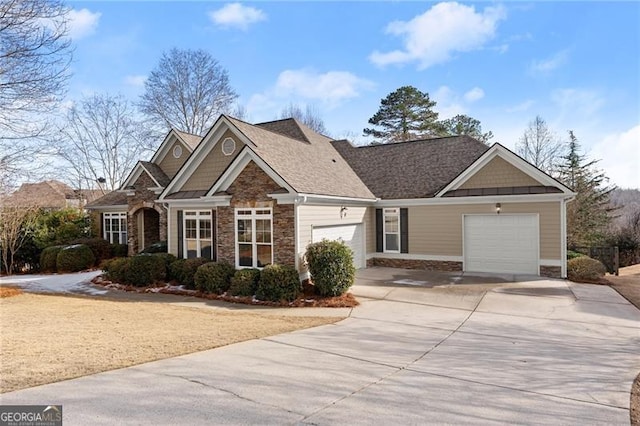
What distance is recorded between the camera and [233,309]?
1088 cm

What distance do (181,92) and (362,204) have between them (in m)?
24.7

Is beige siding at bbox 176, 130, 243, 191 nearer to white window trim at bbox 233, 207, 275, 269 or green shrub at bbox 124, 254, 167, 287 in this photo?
white window trim at bbox 233, 207, 275, 269

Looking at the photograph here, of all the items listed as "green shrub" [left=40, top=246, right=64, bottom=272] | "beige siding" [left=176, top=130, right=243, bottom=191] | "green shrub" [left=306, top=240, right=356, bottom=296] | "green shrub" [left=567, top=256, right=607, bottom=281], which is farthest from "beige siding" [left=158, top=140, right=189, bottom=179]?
"green shrub" [left=567, top=256, right=607, bottom=281]

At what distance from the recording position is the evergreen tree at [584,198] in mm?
24531

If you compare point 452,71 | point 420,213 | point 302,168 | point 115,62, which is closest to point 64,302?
point 302,168

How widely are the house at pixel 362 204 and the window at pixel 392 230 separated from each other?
0.05 metres

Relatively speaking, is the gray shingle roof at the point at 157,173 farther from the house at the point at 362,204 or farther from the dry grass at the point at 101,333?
the dry grass at the point at 101,333

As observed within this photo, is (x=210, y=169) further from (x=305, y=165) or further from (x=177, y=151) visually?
(x=177, y=151)

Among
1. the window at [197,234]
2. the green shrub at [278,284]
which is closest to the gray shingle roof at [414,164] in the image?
the green shrub at [278,284]

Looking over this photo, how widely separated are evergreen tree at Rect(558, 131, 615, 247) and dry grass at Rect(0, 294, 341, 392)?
858 inches

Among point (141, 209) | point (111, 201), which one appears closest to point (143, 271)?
point (141, 209)

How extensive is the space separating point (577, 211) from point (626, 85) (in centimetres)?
1376

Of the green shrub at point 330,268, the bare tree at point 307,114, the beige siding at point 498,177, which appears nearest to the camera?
the green shrub at point 330,268

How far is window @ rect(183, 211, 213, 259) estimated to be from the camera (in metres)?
15.3
